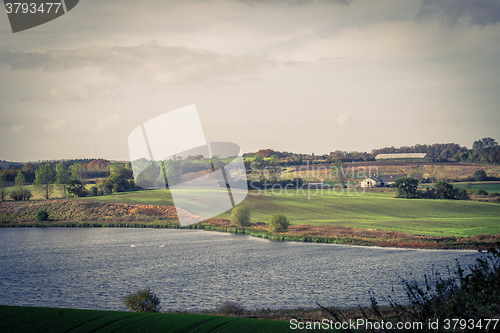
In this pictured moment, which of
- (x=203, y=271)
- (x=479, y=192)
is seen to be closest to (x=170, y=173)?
(x=203, y=271)

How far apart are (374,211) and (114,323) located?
185 ft

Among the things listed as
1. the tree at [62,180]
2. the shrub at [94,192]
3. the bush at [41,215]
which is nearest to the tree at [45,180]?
the tree at [62,180]

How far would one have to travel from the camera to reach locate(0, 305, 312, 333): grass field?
36.0 feet

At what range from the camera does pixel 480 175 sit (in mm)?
83812

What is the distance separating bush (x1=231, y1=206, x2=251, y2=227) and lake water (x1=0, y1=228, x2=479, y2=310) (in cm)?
812

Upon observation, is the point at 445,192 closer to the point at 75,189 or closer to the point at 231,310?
the point at 231,310

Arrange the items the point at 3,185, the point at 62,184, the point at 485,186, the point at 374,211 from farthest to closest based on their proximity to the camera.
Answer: the point at 3,185, the point at 62,184, the point at 485,186, the point at 374,211

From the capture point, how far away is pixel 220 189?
267ft

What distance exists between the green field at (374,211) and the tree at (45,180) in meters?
15.2

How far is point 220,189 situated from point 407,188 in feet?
132

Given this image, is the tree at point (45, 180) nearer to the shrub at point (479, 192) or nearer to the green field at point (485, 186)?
the shrub at point (479, 192)

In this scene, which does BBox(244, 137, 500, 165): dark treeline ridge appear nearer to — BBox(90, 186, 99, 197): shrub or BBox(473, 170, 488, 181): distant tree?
BBox(473, 170, 488, 181): distant tree

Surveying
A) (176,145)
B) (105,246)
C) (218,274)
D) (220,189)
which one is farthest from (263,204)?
(176,145)

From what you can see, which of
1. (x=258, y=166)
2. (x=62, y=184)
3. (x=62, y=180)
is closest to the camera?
(x=62, y=180)
